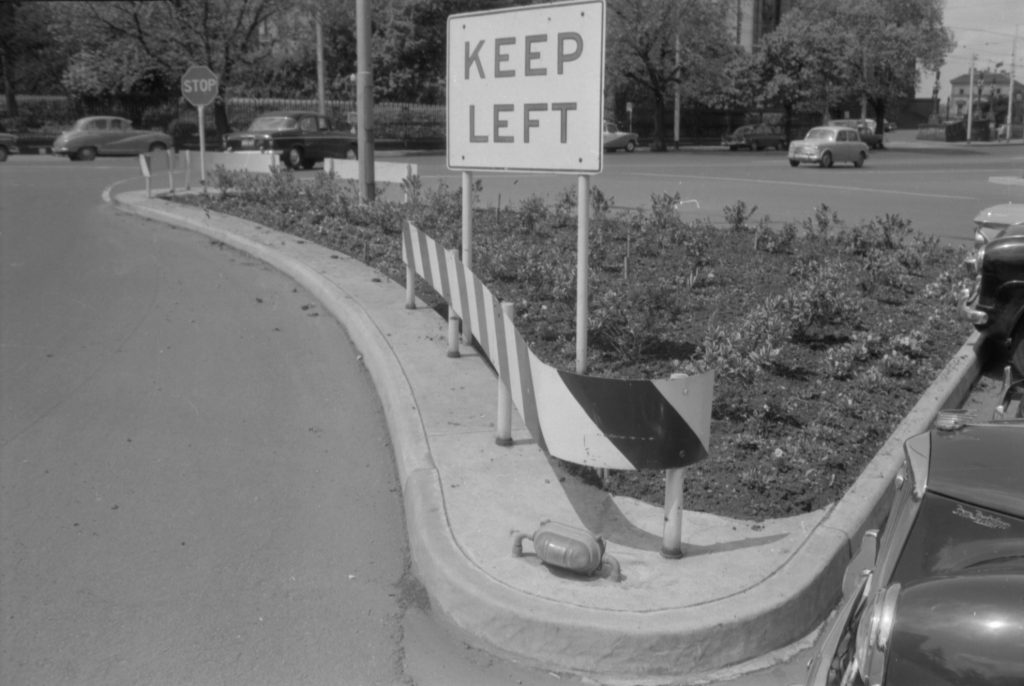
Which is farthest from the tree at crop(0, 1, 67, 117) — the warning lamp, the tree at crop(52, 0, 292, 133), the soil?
the warning lamp

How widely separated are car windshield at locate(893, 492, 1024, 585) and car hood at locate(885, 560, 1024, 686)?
43 cm

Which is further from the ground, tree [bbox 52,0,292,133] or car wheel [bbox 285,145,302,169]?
tree [bbox 52,0,292,133]

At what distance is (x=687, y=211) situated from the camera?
1988 cm

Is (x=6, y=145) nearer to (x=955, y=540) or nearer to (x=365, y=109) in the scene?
(x=365, y=109)

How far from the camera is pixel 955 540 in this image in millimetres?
3143

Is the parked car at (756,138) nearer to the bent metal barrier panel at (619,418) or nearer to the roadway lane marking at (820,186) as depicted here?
the roadway lane marking at (820,186)

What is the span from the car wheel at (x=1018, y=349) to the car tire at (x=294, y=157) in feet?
87.4

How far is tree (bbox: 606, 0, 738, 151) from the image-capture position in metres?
51.9

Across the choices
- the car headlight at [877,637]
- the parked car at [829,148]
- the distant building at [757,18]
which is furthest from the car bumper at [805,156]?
the car headlight at [877,637]

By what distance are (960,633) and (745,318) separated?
670 centimetres

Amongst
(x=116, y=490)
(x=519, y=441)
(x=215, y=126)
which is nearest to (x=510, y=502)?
(x=519, y=441)

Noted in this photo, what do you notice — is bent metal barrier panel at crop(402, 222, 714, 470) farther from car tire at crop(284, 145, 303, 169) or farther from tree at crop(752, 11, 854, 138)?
tree at crop(752, 11, 854, 138)

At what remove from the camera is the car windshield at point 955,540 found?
3.06 meters

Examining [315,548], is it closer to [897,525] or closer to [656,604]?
[656,604]
